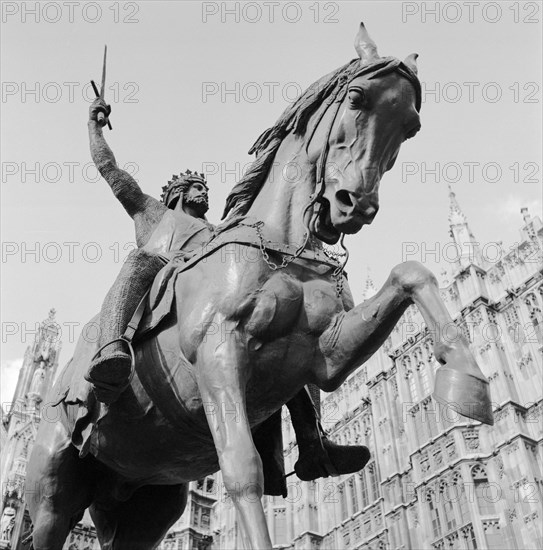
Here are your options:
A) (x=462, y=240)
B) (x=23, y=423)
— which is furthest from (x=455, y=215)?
(x=23, y=423)

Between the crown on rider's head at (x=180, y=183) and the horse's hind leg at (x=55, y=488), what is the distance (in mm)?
1619

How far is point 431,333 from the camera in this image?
2537 millimetres

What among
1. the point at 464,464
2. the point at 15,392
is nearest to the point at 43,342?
the point at 15,392

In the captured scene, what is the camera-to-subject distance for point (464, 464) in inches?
787

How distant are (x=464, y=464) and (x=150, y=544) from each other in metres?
18.1

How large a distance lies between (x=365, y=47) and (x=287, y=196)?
858 millimetres

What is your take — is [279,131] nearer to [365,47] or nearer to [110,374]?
[365,47]

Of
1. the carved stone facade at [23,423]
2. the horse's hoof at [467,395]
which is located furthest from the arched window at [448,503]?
the horse's hoof at [467,395]

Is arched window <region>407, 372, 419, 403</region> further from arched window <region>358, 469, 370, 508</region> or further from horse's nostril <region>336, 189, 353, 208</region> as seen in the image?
horse's nostril <region>336, 189, 353, 208</region>

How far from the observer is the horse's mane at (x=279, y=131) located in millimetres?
3355

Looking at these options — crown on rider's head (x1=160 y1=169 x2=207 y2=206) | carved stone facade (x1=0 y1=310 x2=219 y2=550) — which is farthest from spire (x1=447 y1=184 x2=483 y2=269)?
crown on rider's head (x1=160 y1=169 x2=207 y2=206)

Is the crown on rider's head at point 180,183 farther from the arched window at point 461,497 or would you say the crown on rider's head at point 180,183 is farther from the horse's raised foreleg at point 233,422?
the arched window at point 461,497

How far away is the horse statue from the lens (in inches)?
106

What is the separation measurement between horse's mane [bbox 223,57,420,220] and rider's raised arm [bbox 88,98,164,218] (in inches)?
30.2
